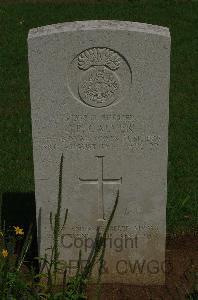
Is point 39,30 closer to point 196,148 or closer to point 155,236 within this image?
point 155,236

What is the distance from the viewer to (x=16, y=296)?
4.08 metres

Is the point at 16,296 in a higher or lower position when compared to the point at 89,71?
lower

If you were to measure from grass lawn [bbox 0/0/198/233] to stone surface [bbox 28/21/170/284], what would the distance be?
897mm

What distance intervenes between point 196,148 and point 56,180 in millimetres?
2841

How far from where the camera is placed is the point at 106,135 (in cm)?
425

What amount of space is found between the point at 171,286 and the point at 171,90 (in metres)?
4.25

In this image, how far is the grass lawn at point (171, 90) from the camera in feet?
19.9

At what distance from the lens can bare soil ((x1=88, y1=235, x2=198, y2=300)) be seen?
4.57 metres

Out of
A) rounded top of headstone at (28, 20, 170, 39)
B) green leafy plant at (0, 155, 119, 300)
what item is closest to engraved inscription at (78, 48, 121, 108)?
rounded top of headstone at (28, 20, 170, 39)

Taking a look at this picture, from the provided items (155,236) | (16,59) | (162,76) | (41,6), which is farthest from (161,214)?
(41,6)

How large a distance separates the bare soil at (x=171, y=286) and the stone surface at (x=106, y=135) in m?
0.07

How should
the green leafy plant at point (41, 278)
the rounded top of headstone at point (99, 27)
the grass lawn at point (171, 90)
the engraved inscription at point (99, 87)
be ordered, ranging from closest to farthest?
the green leafy plant at point (41, 278)
the rounded top of headstone at point (99, 27)
the engraved inscription at point (99, 87)
the grass lawn at point (171, 90)

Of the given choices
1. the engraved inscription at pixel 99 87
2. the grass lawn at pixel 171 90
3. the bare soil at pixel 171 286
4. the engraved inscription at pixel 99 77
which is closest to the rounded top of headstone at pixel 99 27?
the engraved inscription at pixel 99 77

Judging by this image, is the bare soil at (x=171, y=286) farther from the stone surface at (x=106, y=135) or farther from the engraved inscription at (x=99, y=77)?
the engraved inscription at (x=99, y=77)
